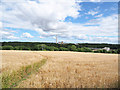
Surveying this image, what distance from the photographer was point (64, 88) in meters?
4.47

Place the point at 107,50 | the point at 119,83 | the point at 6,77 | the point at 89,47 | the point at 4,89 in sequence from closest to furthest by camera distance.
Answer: the point at 4,89
the point at 119,83
the point at 6,77
the point at 107,50
the point at 89,47

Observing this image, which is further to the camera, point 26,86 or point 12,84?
point 12,84

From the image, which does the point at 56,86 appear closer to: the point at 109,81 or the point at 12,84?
the point at 12,84

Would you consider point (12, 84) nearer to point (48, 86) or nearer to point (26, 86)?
point (26, 86)

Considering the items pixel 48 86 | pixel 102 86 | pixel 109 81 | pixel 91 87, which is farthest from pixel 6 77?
pixel 109 81

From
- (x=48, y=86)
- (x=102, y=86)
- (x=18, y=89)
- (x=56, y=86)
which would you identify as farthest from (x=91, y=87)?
(x=18, y=89)

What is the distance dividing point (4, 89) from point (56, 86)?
263 cm

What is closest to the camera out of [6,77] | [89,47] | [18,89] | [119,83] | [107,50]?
[18,89]

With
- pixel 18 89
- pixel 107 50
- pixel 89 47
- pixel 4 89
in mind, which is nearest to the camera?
pixel 18 89

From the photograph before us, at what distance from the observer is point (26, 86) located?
454cm

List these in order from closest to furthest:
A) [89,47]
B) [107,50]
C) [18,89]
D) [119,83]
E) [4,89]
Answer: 1. [18,89]
2. [4,89]
3. [119,83]
4. [107,50]
5. [89,47]

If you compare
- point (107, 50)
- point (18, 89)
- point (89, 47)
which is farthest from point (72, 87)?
point (89, 47)

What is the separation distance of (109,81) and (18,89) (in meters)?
4.89

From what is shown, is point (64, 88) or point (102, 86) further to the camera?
point (102, 86)
